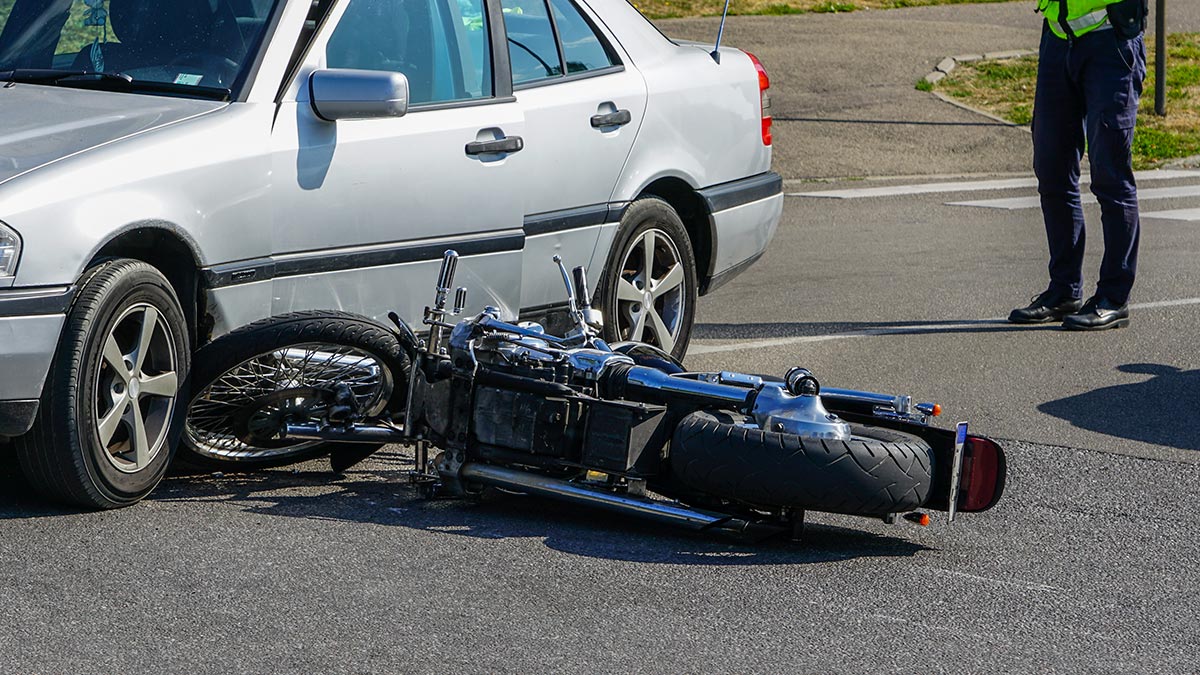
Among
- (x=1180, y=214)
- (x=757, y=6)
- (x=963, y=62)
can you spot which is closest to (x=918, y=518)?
(x=1180, y=214)

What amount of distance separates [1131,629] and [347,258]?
102 inches

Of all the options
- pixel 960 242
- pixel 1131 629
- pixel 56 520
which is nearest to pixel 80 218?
pixel 56 520

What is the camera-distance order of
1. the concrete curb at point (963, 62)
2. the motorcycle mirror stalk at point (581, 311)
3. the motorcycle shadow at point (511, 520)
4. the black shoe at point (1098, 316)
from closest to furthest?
the motorcycle shadow at point (511, 520) → the motorcycle mirror stalk at point (581, 311) → the black shoe at point (1098, 316) → the concrete curb at point (963, 62)

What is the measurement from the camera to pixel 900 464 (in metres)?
4.54

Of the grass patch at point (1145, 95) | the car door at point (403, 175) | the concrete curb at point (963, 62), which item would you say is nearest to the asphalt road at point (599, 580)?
the car door at point (403, 175)

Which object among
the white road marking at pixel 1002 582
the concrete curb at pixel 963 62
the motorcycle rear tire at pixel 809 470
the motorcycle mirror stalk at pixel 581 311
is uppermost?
the motorcycle mirror stalk at pixel 581 311

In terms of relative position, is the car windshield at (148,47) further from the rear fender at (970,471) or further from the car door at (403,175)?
the rear fender at (970,471)

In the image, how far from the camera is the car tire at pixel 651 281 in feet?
21.2

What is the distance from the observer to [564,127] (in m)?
6.09

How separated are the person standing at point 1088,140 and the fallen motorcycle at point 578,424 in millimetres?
3576

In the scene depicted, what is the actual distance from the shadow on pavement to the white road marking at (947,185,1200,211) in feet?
12.3

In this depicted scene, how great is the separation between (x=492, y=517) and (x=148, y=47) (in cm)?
190

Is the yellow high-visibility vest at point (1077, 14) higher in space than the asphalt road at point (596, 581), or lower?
higher

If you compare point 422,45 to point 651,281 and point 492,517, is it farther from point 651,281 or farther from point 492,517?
point 492,517
